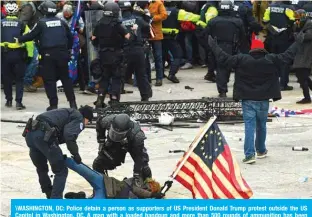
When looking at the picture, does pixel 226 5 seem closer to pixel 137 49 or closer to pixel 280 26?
pixel 137 49

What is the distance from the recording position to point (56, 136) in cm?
1075

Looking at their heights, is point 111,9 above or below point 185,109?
above

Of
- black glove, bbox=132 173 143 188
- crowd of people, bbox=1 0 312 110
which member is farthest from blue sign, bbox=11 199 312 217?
crowd of people, bbox=1 0 312 110

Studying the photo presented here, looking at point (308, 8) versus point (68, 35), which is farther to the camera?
point (308, 8)

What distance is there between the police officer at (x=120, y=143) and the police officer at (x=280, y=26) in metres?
8.07

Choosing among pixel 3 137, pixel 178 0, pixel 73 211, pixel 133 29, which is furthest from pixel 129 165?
pixel 178 0

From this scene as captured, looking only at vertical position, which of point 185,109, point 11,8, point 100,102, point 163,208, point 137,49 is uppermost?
point 163,208

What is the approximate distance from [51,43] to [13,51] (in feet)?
4.68

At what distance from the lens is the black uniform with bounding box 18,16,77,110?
1659 cm

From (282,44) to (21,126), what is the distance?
5857 mm

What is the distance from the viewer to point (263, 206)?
714cm

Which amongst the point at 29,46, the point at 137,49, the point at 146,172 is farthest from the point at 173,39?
the point at 146,172

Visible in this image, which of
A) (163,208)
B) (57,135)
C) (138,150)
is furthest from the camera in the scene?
(138,150)

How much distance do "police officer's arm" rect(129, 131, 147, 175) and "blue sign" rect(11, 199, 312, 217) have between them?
4047 millimetres
